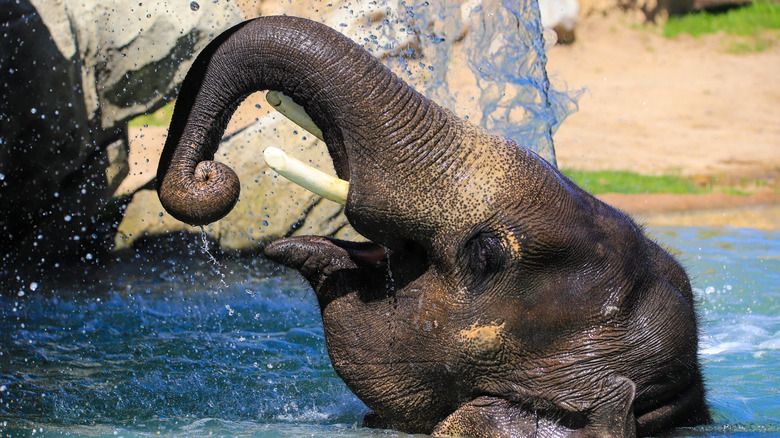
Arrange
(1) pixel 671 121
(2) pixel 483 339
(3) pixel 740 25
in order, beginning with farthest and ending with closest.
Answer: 1. (3) pixel 740 25
2. (1) pixel 671 121
3. (2) pixel 483 339

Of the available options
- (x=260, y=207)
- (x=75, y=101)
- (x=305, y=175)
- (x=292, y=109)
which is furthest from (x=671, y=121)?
(x=305, y=175)

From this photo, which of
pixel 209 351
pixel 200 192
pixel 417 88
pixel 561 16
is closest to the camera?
pixel 200 192

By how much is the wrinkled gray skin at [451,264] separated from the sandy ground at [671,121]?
502 cm

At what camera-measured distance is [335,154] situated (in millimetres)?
2672

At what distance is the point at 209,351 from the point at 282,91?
250 cm

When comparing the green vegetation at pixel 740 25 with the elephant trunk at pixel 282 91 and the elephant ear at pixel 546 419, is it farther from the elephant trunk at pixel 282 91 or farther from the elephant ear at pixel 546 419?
the elephant trunk at pixel 282 91

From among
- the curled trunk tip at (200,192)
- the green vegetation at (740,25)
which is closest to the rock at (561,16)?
the green vegetation at (740,25)

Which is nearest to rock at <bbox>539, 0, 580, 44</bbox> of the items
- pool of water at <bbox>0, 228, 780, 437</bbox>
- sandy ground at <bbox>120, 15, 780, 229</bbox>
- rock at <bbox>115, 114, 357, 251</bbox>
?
sandy ground at <bbox>120, 15, 780, 229</bbox>

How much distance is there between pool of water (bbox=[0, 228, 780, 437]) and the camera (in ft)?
11.6

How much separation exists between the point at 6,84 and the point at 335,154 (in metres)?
4.42

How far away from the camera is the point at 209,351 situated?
4.80 m

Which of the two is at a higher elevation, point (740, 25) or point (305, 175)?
point (305, 175)

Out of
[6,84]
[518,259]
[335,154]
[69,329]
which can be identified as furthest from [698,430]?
[6,84]

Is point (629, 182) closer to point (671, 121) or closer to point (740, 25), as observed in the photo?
point (671, 121)
